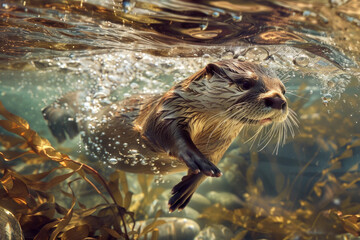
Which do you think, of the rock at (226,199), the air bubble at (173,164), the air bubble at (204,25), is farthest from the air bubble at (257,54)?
the rock at (226,199)

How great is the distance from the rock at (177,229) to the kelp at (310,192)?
654 mm

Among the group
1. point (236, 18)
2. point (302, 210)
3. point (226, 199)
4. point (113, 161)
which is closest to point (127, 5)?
point (236, 18)

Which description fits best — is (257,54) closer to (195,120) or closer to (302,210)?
(195,120)

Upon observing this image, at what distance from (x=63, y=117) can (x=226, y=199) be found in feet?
11.1

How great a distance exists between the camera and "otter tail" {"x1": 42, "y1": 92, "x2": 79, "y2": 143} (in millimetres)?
5027

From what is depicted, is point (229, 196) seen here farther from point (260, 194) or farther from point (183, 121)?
point (183, 121)

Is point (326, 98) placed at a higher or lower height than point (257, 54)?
lower

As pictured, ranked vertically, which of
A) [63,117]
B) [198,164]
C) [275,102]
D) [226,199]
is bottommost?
[226,199]

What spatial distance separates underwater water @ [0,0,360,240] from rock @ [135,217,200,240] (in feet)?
0.05

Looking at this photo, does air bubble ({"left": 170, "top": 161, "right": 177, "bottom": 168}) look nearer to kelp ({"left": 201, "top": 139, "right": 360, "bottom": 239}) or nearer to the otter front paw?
the otter front paw

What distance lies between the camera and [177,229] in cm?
396

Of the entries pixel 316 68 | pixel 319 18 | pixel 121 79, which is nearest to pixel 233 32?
pixel 319 18

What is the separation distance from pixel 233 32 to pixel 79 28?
2.14 meters

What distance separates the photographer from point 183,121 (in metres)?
2.38
